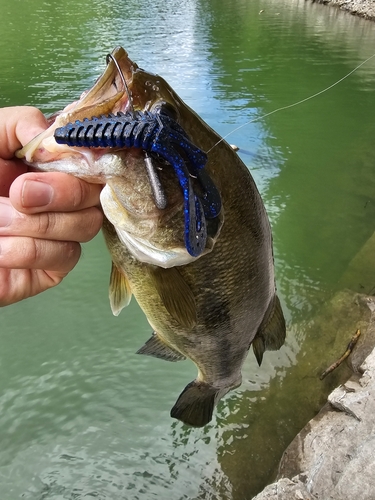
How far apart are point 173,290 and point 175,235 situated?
323mm

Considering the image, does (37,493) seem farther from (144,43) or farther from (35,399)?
(144,43)

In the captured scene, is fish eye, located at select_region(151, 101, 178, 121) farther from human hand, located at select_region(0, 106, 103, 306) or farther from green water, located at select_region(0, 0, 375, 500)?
green water, located at select_region(0, 0, 375, 500)

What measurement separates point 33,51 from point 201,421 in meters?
15.7

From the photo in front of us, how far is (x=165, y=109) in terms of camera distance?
1.22 meters

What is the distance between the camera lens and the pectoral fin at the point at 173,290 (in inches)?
62.5

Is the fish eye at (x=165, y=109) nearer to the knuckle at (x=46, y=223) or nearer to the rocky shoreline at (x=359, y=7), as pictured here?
the knuckle at (x=46, y=223)

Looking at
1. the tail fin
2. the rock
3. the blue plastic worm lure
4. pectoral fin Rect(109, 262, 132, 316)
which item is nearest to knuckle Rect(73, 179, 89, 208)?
the blue plastic worm lure

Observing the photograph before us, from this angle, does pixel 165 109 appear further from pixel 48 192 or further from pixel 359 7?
pixel 359 7

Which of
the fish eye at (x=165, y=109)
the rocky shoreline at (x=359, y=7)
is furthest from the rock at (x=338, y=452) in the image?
the rocky shoreline at (x=359, y=7)

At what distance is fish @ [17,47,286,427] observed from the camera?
1.22 metres

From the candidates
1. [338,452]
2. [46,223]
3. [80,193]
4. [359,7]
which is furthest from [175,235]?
[359,7]

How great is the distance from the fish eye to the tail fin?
5.63 ft

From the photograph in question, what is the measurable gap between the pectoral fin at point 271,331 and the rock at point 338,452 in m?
1.08

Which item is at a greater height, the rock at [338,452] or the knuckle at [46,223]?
the knuckle at [46,223]
